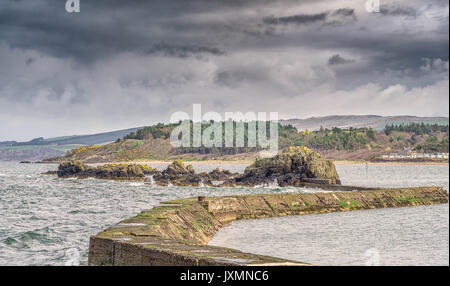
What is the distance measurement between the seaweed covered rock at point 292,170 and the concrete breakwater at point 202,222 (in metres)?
21.5

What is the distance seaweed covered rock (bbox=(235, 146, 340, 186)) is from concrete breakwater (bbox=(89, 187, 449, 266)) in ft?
70.5

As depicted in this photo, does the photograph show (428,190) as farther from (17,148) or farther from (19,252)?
(17,148)

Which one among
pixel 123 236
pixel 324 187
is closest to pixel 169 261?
pixel 123 236

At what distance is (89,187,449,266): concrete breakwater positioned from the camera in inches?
517

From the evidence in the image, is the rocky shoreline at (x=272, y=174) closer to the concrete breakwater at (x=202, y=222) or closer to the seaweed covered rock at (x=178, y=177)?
the seaweed covered rock at (x=178, y=177)

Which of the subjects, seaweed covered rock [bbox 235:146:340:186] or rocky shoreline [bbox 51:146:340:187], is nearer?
seaweed covered rock [bbox 235:146:340:186]

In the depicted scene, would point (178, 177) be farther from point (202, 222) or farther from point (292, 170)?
point (202, 222)

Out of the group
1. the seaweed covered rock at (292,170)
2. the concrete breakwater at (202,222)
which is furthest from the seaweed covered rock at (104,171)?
the concrete breakwater at (202,222)

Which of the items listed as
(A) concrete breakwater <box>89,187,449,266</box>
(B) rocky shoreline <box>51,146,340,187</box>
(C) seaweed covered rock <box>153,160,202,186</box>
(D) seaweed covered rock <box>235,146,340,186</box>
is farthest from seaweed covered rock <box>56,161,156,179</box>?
(A) concrete breakwater <box>89,187,449,266</box>

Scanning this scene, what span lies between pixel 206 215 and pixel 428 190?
27.6 meters

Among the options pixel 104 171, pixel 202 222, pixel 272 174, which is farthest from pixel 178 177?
pixel 202 222

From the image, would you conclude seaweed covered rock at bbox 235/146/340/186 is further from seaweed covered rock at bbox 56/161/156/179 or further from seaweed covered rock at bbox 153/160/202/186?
seaweed covered rock at bbox 56/161/156/179

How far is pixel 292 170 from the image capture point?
7419cm
